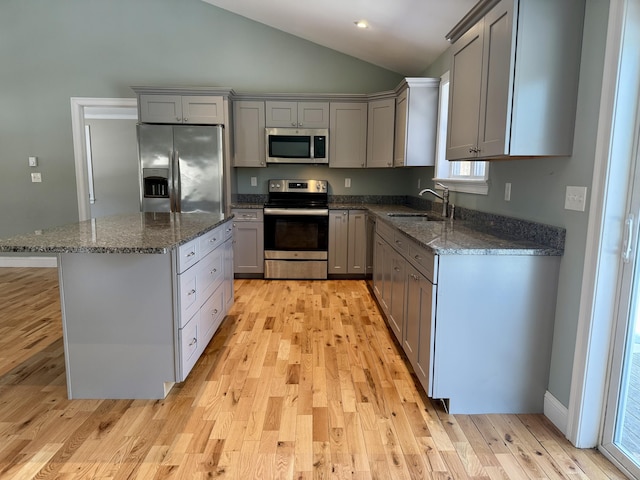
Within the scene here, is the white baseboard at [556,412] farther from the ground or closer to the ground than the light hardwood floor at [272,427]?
farther from the ground

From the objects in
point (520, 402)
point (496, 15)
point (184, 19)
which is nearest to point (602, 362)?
point (520, 402)

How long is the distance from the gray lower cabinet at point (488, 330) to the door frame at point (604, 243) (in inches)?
8.6

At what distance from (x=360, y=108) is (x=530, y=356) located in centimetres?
348

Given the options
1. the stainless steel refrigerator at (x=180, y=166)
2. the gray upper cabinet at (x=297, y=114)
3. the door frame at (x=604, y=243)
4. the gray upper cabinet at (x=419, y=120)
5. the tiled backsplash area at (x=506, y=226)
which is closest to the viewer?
the door frame at (x=604, y=243)

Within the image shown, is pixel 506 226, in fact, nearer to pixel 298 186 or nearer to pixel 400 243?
pixel 400 243

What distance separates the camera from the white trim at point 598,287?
1667 millimetres

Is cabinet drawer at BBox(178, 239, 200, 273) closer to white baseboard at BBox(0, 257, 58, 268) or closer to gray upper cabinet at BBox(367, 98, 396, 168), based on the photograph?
gray upper cabinet at BBox(367, 98, 396, 168)

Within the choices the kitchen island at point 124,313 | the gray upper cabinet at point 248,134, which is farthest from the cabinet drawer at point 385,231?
the gray upper cabinet at point 248,134

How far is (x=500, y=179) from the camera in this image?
8.67 feet

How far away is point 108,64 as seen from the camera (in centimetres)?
489

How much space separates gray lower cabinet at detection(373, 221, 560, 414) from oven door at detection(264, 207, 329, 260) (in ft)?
8.50

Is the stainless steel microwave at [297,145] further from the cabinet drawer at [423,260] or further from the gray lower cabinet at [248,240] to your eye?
the cabinet drawer at [423,260]

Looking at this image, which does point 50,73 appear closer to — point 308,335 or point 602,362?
point 308,335

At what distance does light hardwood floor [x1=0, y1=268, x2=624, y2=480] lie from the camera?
68.2 inches
